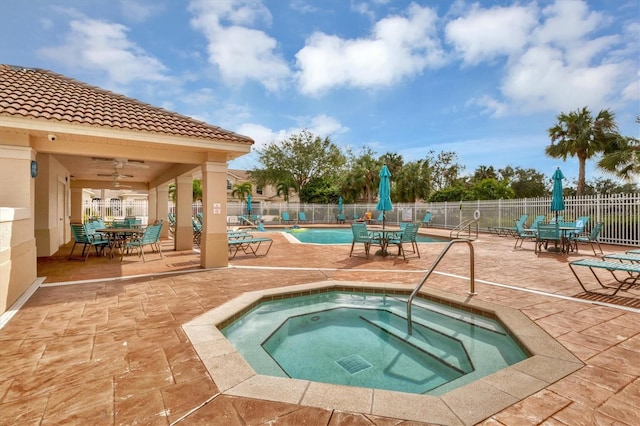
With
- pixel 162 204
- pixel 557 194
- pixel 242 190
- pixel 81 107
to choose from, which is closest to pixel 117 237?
pixel 81 107

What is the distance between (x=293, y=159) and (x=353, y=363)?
125 feet

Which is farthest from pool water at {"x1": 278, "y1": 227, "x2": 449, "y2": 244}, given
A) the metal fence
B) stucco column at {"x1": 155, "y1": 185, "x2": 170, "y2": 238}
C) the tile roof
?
the tile roof

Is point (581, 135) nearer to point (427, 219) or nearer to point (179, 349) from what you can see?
point (427, 219)

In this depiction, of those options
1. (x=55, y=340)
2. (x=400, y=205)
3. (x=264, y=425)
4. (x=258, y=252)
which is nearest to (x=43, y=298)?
(x=55, y=340)

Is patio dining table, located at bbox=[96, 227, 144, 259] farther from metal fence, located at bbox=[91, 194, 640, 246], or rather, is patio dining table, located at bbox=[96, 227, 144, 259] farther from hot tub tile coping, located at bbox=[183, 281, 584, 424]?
metal fence, located at bbox=[91, 194, 640, 246]

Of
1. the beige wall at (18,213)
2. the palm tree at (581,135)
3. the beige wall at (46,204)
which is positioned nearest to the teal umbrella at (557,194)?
the palm tree at (581,135)

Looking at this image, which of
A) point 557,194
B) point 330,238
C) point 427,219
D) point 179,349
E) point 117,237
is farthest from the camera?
point 427,219

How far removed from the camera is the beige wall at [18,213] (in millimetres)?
4844

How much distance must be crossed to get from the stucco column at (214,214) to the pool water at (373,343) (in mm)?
3048

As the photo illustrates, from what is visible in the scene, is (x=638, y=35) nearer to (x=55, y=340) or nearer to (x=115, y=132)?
(x=115, y=132)

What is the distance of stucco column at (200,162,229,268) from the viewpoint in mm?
7633

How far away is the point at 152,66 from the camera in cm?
975

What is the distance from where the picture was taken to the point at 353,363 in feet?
11.8

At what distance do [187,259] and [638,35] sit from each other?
1433 cm
